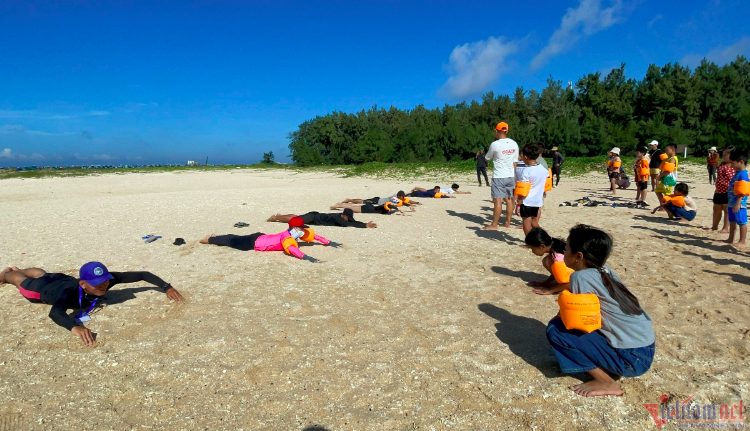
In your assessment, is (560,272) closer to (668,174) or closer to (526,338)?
(526,338)

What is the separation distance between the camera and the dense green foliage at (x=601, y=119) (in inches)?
1342

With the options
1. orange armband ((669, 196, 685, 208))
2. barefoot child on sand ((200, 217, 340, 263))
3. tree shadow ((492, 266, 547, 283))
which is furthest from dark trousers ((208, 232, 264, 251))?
orange armband ((669, 196, 685, 208))

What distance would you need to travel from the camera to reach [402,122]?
61.9m

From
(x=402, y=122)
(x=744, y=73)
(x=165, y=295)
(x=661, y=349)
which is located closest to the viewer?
(x=661, y=349)

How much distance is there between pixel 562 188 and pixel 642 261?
12.9 m

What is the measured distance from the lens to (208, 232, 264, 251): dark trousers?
723 cm

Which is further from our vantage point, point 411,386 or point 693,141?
point 693,141

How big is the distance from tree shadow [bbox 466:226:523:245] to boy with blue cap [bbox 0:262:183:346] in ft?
18.8

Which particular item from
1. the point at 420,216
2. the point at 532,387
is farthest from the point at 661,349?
the point at 420,216

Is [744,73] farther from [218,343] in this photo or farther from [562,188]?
[218,343]

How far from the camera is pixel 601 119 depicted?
112 ft

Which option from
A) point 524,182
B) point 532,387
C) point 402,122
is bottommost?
point 532,387

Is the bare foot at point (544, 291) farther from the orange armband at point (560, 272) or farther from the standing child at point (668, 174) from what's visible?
the standing child at point (668, 174)

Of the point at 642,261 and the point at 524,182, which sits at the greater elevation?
the point at 524,182
